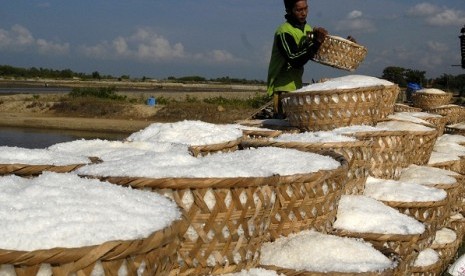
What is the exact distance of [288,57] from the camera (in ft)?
12.0

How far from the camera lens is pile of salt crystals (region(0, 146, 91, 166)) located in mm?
1684

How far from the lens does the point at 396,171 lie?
10.7 ft

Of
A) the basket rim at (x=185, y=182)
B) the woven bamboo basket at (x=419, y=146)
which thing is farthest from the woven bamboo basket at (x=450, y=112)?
the basket rim at (x=185, y=182)

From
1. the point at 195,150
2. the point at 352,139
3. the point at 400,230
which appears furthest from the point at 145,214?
the point at 352,139

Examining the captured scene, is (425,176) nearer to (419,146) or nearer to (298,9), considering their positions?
(419,146)

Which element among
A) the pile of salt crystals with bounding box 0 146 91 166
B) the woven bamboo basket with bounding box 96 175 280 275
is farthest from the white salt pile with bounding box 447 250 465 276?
the pile of salt crystals with bounding box 0 146 91 166

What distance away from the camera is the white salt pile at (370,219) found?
2197 mm

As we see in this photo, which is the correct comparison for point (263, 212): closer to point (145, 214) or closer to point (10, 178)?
point (145, 214)

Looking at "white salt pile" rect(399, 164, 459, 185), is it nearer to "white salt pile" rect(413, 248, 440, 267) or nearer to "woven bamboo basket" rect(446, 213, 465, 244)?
"woven bamboo basket" rect(446, 213, 465, 244)

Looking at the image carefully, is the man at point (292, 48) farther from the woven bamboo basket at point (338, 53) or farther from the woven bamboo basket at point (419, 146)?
the woven bamboo basket at point (419, 146)

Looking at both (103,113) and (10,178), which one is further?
(103,113)

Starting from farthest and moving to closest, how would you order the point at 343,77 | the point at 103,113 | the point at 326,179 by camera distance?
1. the point at 103,113
2. the point at 343,77
3. the point at 326,179

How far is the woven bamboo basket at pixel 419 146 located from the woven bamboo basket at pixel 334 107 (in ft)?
1.34

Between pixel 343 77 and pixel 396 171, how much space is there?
0.66 m
